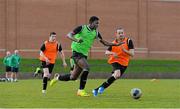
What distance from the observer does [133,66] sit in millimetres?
49156

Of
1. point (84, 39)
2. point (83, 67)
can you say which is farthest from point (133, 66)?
point (83, 67)

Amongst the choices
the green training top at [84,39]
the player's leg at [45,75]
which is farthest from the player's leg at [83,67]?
the player's leg at [45,75]

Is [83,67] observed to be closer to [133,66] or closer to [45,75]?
[45,75]

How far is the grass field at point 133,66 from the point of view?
46419 mm

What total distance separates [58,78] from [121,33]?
94.5 inches

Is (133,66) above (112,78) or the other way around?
the other way around

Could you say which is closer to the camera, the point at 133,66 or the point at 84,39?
the point at 84,39

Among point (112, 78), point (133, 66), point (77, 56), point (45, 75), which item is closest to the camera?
point (77, 56)

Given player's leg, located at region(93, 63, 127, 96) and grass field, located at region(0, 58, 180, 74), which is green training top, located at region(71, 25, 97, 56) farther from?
grass field, located at region(0, 58, 180, 74)

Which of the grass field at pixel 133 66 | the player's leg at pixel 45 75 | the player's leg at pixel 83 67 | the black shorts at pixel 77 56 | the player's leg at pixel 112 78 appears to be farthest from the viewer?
the grass field at pixel 133 66

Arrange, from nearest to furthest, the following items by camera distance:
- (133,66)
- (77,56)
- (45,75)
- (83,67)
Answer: (83,67), (77,56), (45,75), (133,66)

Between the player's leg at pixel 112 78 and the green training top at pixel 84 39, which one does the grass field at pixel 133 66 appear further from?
the green training top at pixel 84 39

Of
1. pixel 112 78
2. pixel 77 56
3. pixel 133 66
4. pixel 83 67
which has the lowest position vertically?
pixel 133 66

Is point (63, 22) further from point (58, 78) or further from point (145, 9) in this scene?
point (58, 78)
